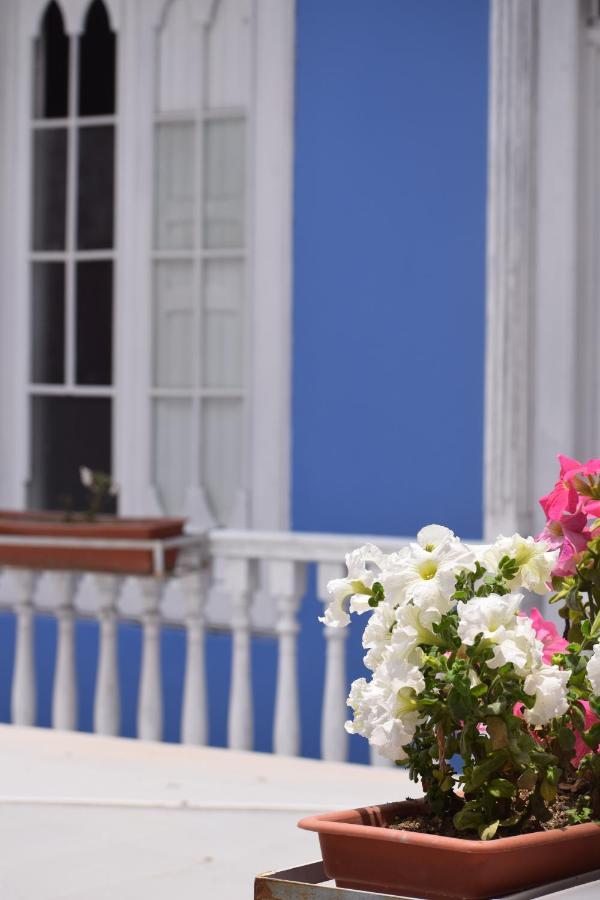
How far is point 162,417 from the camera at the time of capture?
16.0 ft

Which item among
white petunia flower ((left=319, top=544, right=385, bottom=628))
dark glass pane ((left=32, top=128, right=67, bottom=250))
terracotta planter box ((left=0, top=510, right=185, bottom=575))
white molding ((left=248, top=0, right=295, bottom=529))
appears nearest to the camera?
white petunia flower ((left=319, top=544, right=385, bottom=628))

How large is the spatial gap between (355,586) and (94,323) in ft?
12.5

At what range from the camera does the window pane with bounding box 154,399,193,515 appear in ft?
15.9

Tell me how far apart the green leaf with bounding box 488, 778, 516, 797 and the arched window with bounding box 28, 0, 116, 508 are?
3.83 m

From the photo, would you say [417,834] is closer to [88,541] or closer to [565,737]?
[565,737]

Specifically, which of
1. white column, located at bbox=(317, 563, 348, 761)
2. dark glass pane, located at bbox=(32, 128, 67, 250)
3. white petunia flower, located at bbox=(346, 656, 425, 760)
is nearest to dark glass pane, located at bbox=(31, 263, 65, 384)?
dark glass pane, located at bbox=(32, 128, 67, 250)

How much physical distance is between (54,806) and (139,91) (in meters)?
3.14

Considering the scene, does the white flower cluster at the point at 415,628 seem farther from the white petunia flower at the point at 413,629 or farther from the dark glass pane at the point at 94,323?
the dark glass pane at the point at 94,323

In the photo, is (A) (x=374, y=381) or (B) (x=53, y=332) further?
(B) (x=53, y=332)

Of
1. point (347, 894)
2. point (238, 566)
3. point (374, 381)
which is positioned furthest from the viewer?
point (374, 381)

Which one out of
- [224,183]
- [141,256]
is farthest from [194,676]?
[224,183]

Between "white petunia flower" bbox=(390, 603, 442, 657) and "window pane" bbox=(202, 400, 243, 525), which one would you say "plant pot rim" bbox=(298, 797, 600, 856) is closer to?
"white petunia flower" bbox=(390, 603, 442, 657)

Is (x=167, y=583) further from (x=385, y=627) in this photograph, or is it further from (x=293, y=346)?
(x=385, y=627)

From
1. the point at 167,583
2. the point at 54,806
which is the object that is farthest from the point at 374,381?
the point at 54,806
